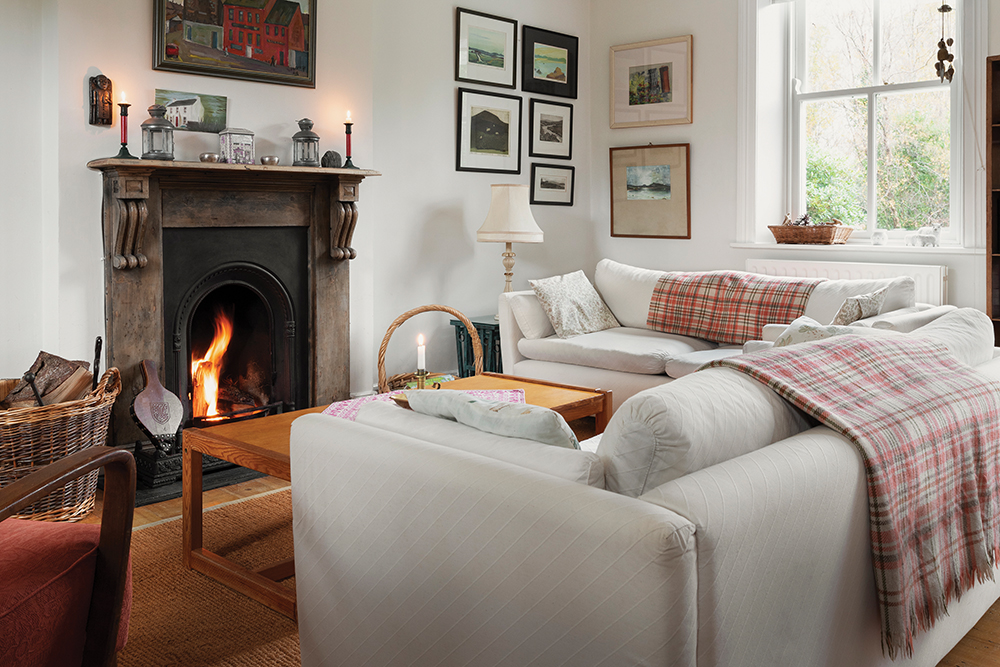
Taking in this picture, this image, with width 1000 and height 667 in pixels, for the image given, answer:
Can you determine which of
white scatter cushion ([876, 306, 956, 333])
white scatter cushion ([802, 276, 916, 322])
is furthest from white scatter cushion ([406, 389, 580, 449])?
white scatter cushion ([802, 276, 916, 322])

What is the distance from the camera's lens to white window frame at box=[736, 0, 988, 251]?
4.52m

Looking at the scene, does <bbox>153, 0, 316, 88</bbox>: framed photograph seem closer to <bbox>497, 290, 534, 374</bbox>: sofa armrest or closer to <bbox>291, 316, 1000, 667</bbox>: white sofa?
<bbox>497, 290, 534, 374</bbox>: sofa armrest

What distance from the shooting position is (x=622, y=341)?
14.8ft

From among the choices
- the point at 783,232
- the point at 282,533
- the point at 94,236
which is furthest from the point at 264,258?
the point at 783,232

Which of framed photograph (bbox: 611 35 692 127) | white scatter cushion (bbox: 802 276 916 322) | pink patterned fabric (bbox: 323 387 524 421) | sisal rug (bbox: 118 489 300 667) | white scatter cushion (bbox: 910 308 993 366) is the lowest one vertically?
sisal rug (bbox: 118 489 300 667)

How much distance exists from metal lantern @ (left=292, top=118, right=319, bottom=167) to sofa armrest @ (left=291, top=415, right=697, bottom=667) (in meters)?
2.39

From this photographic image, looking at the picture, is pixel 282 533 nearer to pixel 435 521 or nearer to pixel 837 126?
pixel 435 521

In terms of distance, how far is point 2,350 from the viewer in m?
3.40

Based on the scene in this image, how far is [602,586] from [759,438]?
548 mm

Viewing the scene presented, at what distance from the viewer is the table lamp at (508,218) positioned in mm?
4980

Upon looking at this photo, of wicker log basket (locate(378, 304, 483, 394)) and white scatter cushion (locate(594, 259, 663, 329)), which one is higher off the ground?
white scatter cushion (locate(594, 259, 663, 329))

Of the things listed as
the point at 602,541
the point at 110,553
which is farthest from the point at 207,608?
the point at 602,541

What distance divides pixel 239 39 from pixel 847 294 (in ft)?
10.2

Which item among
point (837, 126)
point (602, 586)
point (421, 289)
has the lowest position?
point (602, 586)
